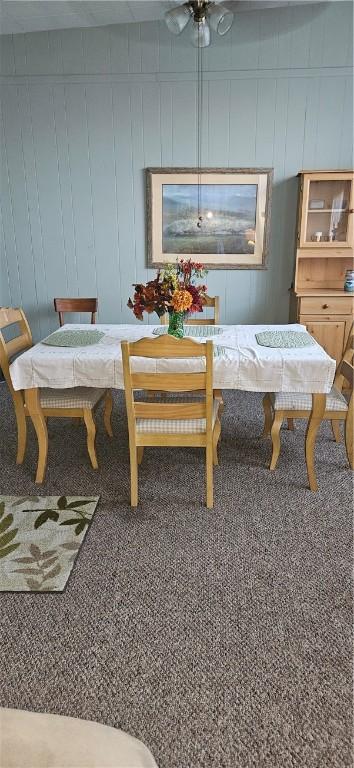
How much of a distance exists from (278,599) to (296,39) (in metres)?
4.21

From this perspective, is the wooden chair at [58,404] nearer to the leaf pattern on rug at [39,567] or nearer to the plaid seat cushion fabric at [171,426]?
the plaid seat cushion fabric at [171,426]

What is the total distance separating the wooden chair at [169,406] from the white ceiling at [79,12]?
3.02 metres

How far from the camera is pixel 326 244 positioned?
392cm

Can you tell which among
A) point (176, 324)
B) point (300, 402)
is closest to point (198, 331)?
point (176, 324)

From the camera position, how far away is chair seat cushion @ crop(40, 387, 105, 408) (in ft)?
8.29

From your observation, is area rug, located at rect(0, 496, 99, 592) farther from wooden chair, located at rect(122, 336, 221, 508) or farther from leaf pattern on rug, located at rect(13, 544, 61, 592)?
wooden chair, located at rect(122, 336, 221, 508)

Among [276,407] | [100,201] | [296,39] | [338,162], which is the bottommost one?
[276,407]

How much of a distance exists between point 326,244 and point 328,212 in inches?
11.2

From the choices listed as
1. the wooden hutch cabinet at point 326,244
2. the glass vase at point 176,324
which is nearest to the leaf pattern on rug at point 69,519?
the glass vase at point 176,324

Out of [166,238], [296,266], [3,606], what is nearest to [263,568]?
[3,606]

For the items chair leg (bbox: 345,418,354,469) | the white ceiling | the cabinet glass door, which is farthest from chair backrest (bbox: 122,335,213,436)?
the white ceiling

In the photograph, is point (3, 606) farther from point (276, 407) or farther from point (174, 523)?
point (276, 407)

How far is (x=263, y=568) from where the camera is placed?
1899mm

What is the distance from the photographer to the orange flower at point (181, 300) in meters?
2.35
